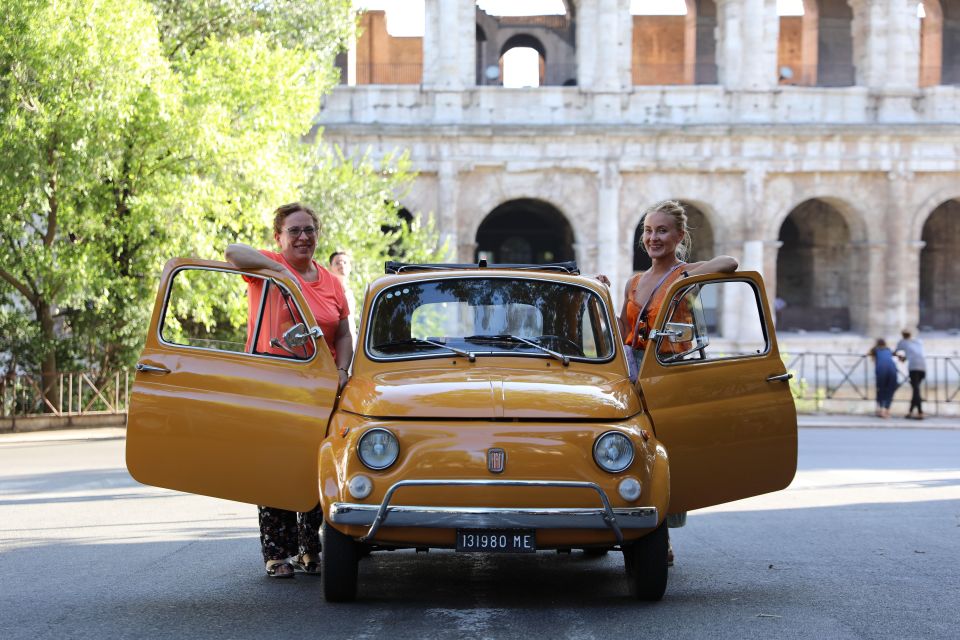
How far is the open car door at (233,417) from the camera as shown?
7.23 m

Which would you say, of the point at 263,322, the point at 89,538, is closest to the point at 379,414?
the point at 263,322

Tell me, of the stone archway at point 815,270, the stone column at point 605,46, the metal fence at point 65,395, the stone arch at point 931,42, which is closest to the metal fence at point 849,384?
the stone archway at point 815,270

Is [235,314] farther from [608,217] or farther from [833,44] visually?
[833,44]

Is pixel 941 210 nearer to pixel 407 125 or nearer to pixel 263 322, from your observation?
pixel 407 125

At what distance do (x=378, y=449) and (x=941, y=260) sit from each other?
39.9 metres

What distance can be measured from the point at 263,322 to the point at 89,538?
2763mm

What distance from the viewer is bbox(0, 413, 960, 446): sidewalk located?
20.3 m

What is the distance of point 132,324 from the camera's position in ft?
73.5

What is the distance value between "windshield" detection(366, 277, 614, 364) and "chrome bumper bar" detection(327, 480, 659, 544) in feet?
4.21

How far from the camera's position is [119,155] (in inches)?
815

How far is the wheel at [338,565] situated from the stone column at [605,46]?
30.7 meters

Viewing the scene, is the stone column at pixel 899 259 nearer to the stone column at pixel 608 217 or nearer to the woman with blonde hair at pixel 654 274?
the stone column at pixel 608 217

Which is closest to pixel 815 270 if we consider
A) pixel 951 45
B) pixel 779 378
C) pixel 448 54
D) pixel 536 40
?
pixel 951 45

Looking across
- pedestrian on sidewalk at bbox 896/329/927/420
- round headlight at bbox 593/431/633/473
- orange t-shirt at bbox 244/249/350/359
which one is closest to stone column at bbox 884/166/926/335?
pedestrian on sidewalk at bbox 896/329/927/420
